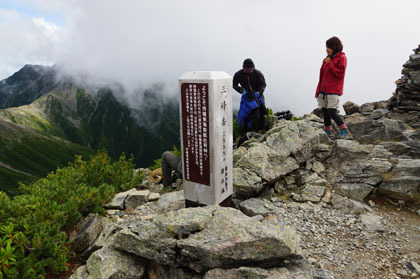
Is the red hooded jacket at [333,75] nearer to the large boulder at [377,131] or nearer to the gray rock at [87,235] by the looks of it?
the large boulder at [377,131]

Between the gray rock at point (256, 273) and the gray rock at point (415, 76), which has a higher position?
the gray rock at point (415, 76)

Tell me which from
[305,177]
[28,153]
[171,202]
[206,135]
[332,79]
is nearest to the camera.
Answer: [206,135]

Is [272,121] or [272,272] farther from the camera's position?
[272,121]

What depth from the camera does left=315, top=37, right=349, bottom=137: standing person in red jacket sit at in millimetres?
8828

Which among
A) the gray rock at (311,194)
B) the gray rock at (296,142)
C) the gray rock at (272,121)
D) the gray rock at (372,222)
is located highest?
the gray rock at (272,121)

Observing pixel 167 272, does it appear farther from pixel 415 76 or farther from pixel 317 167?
pixel 415 76

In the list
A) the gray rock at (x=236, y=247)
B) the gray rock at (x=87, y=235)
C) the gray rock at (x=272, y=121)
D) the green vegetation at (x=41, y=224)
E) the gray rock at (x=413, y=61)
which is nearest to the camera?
the gray rock at (x=236, y=247)

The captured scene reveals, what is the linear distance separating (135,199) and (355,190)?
6.51m

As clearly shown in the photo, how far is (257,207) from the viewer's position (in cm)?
721

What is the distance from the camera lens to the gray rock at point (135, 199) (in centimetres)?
805

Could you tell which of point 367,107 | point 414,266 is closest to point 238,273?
point 414,266

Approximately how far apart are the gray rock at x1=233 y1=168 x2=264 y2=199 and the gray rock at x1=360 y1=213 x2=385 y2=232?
8.85 ft

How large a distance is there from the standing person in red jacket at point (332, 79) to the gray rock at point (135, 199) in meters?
7.17

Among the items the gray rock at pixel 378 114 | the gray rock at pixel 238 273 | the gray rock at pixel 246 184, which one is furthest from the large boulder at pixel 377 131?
the gray rock at pixel 238 273
